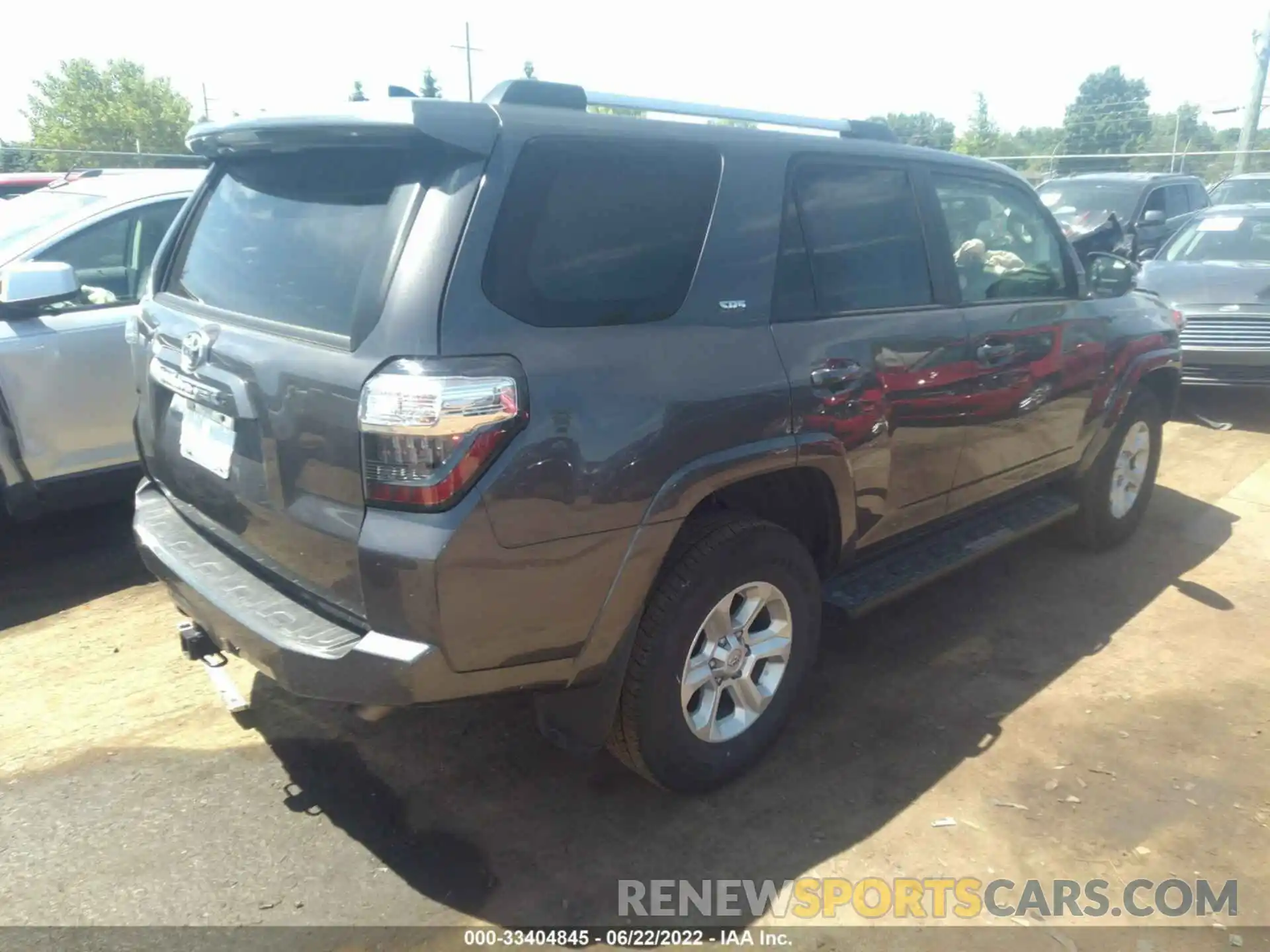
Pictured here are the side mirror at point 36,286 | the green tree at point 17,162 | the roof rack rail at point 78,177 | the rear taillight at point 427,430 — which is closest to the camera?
the rear taillight at point 427,430

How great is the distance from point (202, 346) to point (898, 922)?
96.7 inches

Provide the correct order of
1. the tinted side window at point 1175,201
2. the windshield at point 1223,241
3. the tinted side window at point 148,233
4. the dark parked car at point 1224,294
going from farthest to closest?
the tinted side window at point 1175,201 < the windshield at point 1223,241 < the dark parked car at point 1224,294 < the tinted side window at point 148,233

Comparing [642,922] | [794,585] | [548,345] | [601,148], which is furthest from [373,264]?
[642,922]

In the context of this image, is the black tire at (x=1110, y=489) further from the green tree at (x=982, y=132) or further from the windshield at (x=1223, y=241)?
the green tree at (x=982, y=132)

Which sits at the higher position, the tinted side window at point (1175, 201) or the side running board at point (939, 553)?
the tinted side window at point (1175, 201)

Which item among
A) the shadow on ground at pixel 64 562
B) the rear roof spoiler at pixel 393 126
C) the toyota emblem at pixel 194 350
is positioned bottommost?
the shadow on ground at pixel 64 562

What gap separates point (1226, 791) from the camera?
3.05 metres

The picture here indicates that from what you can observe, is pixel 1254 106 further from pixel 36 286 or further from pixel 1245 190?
pixel 36 286

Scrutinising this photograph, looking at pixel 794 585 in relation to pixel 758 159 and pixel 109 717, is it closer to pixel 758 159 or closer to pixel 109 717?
pixel 758 159

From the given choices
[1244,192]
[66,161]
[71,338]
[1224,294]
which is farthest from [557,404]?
[66,161]

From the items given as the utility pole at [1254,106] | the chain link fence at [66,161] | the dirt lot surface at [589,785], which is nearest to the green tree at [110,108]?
the chain link fence at [66,161]

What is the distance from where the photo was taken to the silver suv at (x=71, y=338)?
14.1 feet

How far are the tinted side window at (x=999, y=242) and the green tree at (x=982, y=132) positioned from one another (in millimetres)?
41948

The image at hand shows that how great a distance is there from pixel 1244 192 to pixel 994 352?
39.1ft
